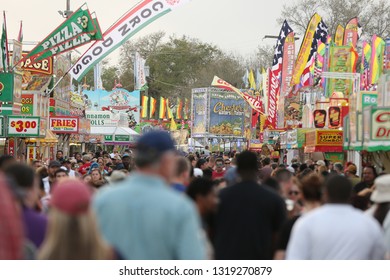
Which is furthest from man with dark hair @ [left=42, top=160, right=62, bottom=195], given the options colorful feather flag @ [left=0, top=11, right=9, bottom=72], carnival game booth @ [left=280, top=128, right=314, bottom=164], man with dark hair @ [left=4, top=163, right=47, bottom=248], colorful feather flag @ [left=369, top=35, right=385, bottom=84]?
carnival game booth @ [left=280, top=128, right=314, bottom=164]

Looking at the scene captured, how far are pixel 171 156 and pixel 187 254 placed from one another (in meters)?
0.49

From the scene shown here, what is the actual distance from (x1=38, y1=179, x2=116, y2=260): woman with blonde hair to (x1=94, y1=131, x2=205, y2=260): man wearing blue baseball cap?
0.63 feet

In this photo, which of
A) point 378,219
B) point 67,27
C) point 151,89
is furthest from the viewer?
point 151,89

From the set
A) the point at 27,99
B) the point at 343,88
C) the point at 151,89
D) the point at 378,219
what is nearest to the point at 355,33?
the point at 343,88

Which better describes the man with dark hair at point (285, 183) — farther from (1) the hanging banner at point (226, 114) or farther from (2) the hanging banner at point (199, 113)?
(1) the hanging banner at point (226, 114)

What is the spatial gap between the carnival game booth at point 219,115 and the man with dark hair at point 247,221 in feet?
205

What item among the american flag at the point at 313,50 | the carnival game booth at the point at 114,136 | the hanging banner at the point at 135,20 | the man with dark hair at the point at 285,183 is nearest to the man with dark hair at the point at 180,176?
the man with dark hair at the point at 285,183

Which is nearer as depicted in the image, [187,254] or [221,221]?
[187,254]

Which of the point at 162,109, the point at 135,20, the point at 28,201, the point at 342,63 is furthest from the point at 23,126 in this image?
the point at 162,109

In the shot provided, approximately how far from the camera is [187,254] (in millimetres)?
4777

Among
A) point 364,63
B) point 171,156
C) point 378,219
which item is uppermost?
point 364,63

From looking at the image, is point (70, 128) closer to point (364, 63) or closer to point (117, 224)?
point (364, 63)

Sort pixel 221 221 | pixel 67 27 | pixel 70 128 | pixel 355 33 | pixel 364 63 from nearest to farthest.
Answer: pixel 221 221, pixel 67 27, pixel 364 63, pixel 355 33, pixel 70 128

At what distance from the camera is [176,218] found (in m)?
4.68
